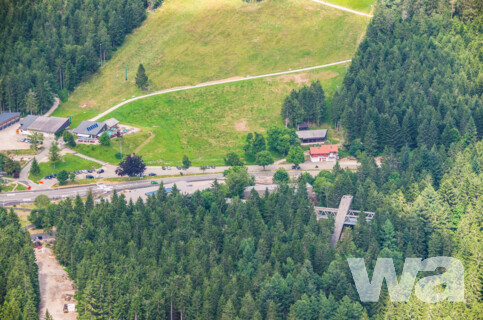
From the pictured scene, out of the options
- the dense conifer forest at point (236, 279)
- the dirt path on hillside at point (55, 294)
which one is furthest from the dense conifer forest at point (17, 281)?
the dense conifer forest at point (236, 279)

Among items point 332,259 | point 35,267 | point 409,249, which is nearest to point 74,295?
point 35,267

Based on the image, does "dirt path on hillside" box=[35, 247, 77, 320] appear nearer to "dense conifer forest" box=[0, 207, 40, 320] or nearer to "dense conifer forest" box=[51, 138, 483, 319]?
"dense conifer forest" box=[0, 207, 40, 320]

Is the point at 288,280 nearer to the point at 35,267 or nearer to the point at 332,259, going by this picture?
the point at 332,259

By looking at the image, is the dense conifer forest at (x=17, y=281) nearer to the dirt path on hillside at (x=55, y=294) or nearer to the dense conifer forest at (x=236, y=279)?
the dirt path on hillside at (x=55, y=294)

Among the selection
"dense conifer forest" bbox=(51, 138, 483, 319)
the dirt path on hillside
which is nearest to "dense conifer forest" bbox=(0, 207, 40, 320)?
the dirt path on hillside

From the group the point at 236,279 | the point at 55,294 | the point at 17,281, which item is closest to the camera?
the point at 236,279

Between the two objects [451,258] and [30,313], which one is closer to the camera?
[30,313]

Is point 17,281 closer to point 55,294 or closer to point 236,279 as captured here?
point 55,294

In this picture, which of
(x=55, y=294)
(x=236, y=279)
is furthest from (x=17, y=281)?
(x=236, y=279)
